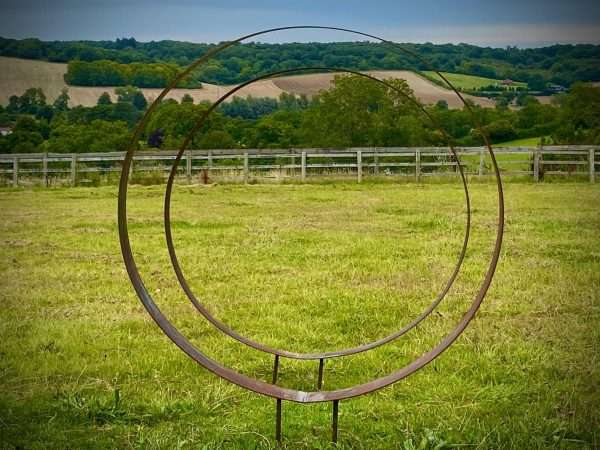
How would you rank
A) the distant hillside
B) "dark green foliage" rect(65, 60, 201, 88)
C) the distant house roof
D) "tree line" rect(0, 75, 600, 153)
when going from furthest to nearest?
"dark green foliage" rect(65, 60, 201, 88) < the distant hillside < the distant house roof < "tree line" rect(0, 75, 600, 153)

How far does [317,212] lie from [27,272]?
22.0 feet

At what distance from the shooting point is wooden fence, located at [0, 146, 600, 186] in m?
21.9

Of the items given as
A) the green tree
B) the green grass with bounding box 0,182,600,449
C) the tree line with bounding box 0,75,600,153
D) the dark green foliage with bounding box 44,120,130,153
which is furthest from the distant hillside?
the green grass with bounding box 0,182,600,449

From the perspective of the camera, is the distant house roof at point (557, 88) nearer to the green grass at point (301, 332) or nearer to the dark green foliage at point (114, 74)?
the dark green foliage at point (114, 74)

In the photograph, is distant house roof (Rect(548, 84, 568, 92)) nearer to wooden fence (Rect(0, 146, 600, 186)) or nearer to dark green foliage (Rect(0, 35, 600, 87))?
dark green foliage (Rect(0, 35, 600, 87))

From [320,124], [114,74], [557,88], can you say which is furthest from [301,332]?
[114,74]

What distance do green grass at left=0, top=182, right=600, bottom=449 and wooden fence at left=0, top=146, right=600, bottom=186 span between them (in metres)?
10.3

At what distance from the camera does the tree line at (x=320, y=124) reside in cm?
2819

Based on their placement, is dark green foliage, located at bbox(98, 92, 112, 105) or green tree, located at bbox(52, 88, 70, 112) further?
dark green foliage, located at bbox(98, 92, 112, 105)

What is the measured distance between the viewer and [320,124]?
3084 cm

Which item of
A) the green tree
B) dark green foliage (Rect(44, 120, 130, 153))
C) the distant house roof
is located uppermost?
the distant house roof

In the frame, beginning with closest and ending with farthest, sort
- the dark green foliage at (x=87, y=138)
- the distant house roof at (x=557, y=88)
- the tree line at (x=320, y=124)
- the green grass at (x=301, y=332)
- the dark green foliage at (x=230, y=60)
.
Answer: the green grass at (x=301, y=332) < the dark green foliage at (x=230, y=60) < the tree line at (x=320, y=124) < the dark green foliage at (x=87, y=138) < the distant house roof at (x=557, y=88)

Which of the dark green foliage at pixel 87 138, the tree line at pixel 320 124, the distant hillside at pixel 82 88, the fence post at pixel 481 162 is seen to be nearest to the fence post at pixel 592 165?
the fence post at pixel 481 162

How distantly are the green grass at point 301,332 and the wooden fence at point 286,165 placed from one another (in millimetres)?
10269
